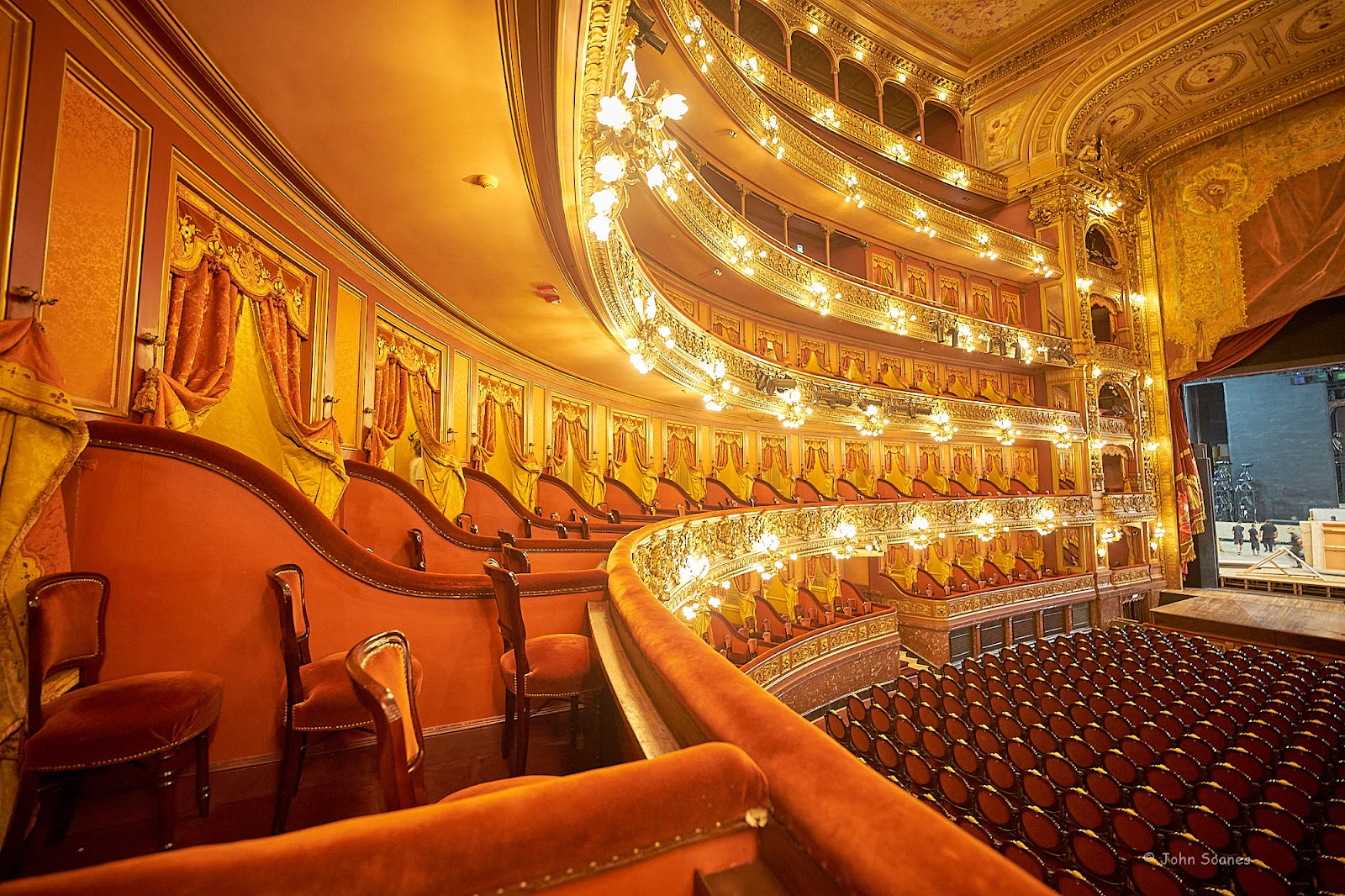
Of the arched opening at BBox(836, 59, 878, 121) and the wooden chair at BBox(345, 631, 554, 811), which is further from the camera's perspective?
the arched opening at BBox(836, 59, 878, 121)

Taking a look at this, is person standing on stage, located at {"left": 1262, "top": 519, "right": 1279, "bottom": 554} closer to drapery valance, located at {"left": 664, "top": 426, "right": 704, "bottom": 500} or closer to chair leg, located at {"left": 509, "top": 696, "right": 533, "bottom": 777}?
drapery valance, located at {"left": 664, "top": 426, "right": 704, "bottom": 500}

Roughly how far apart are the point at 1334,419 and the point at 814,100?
20.9 m

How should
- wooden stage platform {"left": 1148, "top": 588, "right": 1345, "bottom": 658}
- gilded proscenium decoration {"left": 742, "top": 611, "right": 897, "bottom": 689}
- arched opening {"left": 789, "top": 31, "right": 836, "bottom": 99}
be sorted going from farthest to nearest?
1. arched opening {"left": 789, "top": 31, "right": 836, "bottom": 99}
2. wooden stage platform {"left": 1148, "top": 588, "right": 1345, "bottom": 658}
3. gilded proscenium decoration {"left": 742, "top": 611, "right": 897, "bottom": 689}

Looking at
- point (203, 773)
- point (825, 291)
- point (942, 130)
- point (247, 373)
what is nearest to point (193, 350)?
point (247, 373)

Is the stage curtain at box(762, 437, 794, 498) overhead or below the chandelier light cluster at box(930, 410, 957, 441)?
below

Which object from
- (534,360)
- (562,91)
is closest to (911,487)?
(534,360)

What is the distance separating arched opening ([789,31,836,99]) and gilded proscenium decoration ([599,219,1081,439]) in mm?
9608

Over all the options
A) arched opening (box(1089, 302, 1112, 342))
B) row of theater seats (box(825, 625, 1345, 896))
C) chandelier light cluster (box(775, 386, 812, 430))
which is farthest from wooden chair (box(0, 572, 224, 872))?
arched opening (box(1089, 302, 1112, 342))

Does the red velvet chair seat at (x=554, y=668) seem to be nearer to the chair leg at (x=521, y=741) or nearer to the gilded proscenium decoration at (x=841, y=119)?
the chair leg at (x=521, y=741)

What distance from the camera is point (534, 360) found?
29.8ft

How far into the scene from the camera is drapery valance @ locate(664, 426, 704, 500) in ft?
40.1

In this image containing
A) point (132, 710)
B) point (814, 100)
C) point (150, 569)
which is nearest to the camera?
point (132, 710)

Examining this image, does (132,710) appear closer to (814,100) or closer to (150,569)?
(150,569)

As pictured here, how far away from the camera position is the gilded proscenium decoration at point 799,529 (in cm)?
494
